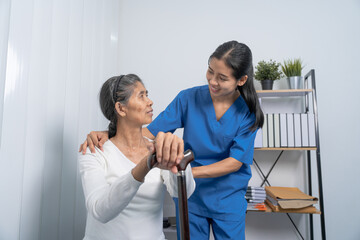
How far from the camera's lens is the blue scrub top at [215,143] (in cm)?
115

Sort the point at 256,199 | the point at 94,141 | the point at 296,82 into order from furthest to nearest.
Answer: the point at 296,82
the point at 256,199
the point at 94,141

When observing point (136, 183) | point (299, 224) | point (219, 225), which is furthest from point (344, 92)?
point (136, 183)

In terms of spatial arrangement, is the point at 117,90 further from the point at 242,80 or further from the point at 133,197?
the point at 242,80

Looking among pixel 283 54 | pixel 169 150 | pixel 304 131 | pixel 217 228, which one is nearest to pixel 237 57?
pixel 169 150

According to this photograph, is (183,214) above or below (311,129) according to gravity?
below

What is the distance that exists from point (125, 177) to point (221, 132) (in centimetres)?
66

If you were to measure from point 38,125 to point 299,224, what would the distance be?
196 centimetres

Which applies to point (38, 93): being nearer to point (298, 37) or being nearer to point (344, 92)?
point (298, 37)

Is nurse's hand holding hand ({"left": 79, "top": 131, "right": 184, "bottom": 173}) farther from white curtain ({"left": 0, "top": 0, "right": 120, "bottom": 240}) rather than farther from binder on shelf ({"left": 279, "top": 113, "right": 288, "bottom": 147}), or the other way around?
binder on shelf ({"left": 279, "top": 113, "right": 288, "bottom": 147})

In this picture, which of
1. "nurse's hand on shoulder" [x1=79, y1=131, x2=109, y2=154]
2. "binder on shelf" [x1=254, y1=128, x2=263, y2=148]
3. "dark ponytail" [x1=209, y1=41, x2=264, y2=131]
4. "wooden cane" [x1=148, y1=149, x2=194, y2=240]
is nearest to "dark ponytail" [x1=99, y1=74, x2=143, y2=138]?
"nurse's hand on shoulder" [x1=79, y1=131, x2=109, y2=154]

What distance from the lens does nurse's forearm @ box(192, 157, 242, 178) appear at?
1.02 m

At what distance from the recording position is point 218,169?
41.6 inches

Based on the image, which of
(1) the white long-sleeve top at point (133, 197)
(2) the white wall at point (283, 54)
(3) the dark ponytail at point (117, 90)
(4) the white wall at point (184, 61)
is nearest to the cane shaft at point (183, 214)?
(1) the white long-sleeve top at point (133, 197)

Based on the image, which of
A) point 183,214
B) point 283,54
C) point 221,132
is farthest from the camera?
point 283,54
